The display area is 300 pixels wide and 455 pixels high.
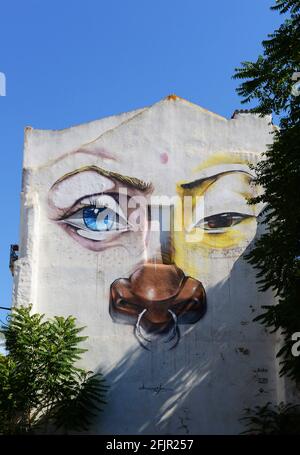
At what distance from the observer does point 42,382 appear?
1639 cm

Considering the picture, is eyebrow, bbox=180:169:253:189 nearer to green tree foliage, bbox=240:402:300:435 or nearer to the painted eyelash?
the painted eyelash

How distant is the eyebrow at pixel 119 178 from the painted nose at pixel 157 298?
2.26 meters

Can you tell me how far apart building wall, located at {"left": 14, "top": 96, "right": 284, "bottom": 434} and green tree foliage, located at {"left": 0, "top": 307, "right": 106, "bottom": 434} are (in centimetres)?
74

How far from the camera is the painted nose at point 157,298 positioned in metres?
18.1

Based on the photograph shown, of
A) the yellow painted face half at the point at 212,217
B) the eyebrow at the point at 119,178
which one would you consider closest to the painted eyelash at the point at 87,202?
the eyebrow at the point at 119,178

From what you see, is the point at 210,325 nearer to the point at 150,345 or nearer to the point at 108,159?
the point at 150,345

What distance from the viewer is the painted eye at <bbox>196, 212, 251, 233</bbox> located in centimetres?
1897

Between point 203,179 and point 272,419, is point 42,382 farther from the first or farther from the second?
point 203,179

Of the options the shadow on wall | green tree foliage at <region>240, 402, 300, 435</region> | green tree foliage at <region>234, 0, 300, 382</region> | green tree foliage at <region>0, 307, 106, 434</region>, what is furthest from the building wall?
green tree foliage at <region>234, 0, 300, 382</region>

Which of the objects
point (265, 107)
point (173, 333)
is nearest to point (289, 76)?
point (265, 107)

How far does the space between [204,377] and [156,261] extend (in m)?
3.35

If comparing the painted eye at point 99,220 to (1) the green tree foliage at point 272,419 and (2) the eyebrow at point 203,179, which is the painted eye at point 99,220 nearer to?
(2) the eyebrow at point 203,179
